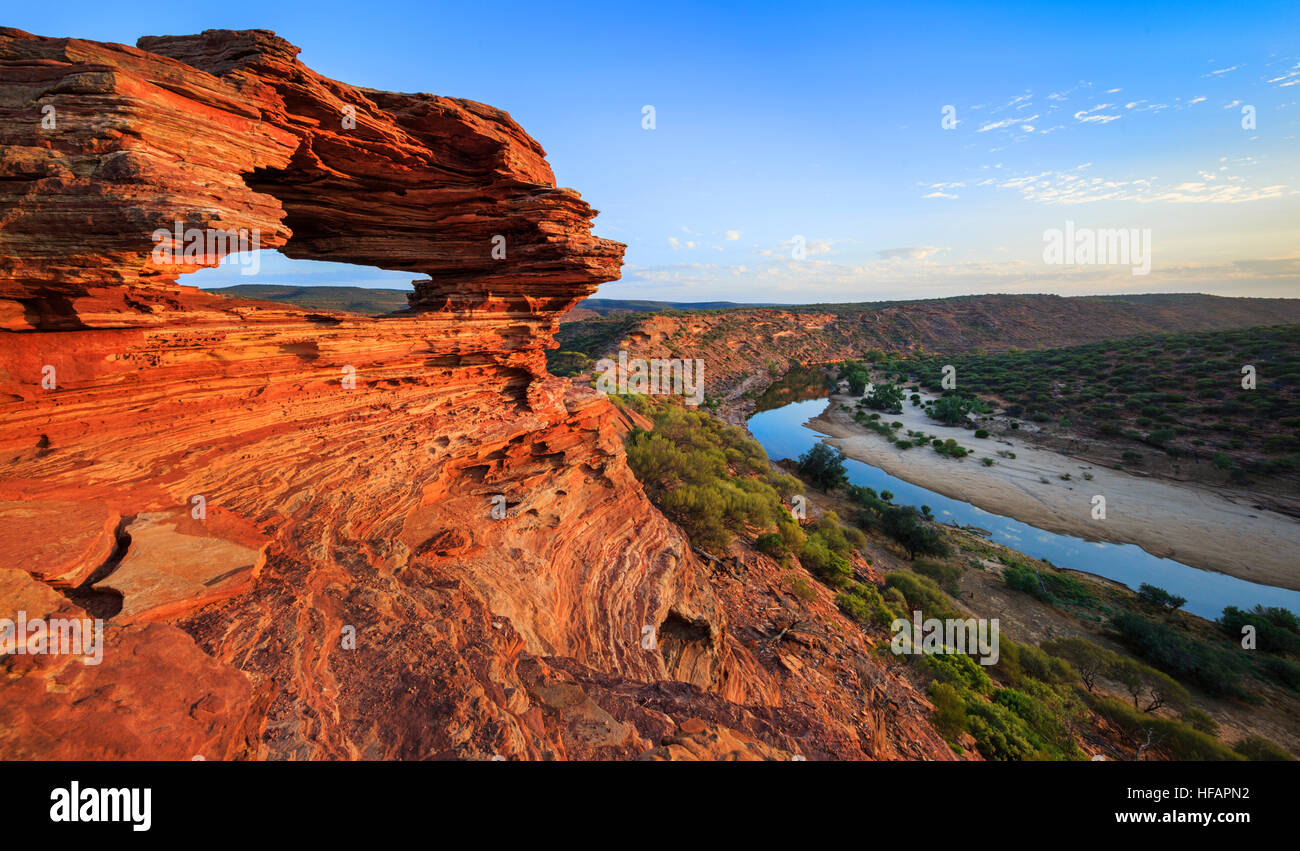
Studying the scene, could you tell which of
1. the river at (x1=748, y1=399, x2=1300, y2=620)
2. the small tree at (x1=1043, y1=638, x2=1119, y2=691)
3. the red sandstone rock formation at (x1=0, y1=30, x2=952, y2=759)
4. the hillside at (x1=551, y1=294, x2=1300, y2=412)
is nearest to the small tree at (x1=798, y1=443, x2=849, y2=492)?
the river at (x1=748, y1=399, x2=1300, y2=620)

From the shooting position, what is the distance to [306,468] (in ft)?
24.9

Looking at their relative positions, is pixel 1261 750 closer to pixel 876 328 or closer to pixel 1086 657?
pixel 1086 657

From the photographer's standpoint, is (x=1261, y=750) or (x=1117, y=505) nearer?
(x=1261, y=750)

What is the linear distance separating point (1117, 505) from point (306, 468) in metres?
46.4

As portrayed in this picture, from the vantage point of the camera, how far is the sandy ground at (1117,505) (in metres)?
25.5

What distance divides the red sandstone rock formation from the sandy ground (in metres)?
29.1

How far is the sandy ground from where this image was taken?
25.5 meters

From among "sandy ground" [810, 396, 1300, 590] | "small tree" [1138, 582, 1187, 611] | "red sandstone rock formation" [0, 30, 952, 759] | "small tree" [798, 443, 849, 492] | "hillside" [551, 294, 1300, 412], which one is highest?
"hillside" [551, 294, 1300, 412]

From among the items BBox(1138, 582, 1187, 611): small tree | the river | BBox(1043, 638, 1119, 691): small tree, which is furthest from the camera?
the river

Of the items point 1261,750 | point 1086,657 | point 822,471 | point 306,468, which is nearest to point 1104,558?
point 1086,657

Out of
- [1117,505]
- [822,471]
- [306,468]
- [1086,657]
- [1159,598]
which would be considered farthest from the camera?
[822,471]

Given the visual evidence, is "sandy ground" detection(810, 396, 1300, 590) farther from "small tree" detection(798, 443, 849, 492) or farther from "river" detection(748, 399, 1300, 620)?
"small tree" detection(798, 443, 849, 492)

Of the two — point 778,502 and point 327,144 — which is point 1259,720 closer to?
point 778,502

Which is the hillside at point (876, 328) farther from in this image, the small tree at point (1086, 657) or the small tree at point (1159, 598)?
the small tree at point (1086, 657)
